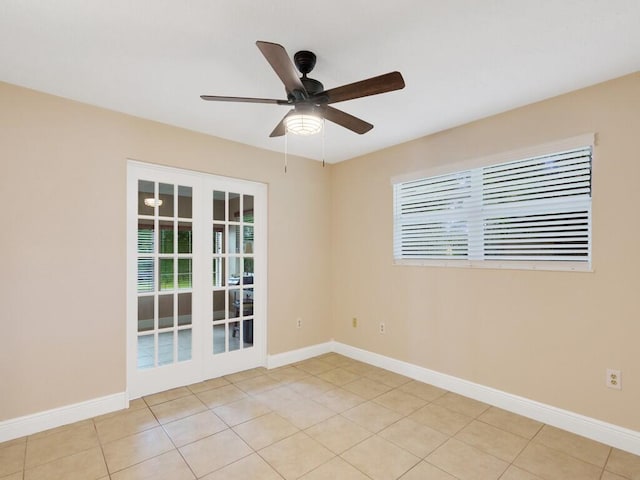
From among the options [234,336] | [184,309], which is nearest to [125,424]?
[184,309]

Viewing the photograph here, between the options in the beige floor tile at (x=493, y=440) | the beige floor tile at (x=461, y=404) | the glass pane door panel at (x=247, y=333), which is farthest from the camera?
the glass pane door panel at (x=247, y=333)

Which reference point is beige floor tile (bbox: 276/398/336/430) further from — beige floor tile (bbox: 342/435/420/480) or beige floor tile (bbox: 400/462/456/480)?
beige floor tile (bbox: 400/462/456/480)

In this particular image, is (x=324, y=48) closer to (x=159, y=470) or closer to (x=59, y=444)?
(x=159, y=470)

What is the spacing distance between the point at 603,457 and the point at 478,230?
1.82m

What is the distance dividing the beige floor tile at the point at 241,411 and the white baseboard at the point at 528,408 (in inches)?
62.5

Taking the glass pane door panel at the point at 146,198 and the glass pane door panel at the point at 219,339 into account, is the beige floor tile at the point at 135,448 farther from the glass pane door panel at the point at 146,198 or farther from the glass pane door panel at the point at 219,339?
the glass pane door panel at the point at 146,198

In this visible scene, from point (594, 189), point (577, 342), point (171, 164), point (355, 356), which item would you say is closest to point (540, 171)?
point (594, 189)

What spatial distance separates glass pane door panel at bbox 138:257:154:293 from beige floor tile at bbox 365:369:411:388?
2441 millimetres

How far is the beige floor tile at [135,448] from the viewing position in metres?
2.16

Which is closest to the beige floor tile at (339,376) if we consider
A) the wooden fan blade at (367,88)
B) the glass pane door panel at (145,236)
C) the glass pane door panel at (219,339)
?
the glass pane door panel at (219,339)

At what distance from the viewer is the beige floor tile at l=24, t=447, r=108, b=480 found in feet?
6.62

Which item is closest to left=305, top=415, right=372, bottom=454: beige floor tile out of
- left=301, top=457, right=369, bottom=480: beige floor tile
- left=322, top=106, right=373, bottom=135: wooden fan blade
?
left=301, top=457, right=369, bottom=480: beige floor tile

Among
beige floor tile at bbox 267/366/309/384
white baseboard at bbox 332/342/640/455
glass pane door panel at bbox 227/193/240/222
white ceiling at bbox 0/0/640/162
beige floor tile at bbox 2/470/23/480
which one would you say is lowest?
beige floor tile at bbox 267/366/309/384

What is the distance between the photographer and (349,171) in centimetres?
440
